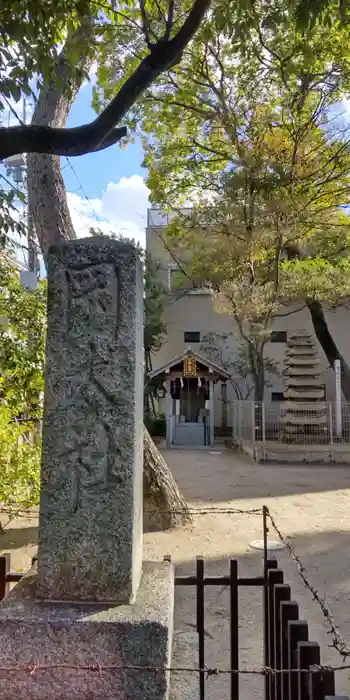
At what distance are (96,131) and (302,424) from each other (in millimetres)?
15079

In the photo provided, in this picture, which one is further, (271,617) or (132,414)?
(271,617)

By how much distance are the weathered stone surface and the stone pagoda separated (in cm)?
1519

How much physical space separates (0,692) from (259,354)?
16400mm

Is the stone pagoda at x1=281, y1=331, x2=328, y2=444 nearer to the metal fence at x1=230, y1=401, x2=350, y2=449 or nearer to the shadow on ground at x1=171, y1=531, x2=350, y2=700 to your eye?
the metal fence at x1=230, y1=401, x2=350, y2=449

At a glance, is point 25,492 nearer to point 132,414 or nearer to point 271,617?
point 271,617

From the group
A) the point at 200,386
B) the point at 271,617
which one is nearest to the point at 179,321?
the point at 200,386

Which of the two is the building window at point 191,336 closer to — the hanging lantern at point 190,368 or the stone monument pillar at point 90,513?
the hanging lantern at point 190,368

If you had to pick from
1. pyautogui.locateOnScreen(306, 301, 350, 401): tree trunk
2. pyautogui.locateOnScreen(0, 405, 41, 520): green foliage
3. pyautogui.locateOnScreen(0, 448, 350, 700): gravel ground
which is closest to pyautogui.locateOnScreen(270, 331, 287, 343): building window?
pyautogui.locateOnScreen(306, 301, 350, 401): tree trunk

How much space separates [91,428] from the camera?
216 cm

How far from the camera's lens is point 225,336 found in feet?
77.8

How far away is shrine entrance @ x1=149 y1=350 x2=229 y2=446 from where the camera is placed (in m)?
19.4

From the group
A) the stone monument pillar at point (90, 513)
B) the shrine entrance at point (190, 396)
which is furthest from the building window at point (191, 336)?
the stone monument pillar at point (90, 513)

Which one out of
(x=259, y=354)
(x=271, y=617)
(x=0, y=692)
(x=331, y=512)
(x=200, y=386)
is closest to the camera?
(x=0, y=692)

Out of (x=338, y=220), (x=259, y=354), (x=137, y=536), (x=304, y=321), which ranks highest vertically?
(x=338, y=220)
